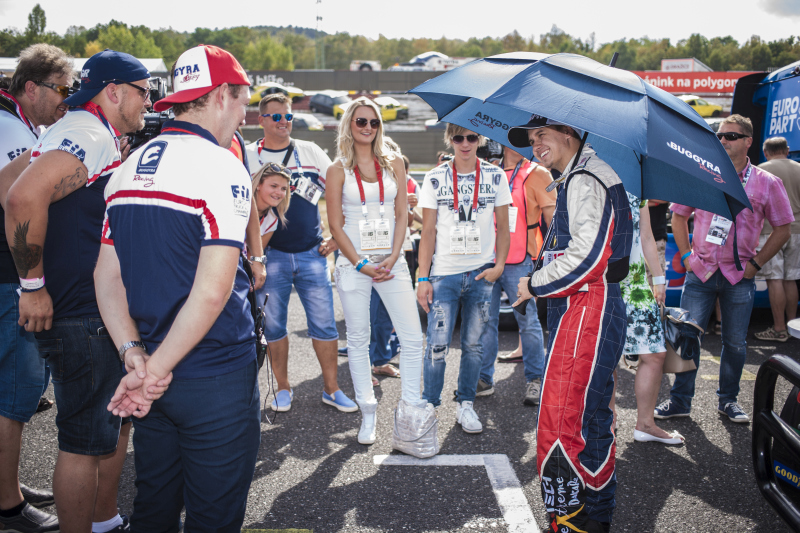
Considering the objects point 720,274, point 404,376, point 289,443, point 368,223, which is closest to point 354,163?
point 368,223

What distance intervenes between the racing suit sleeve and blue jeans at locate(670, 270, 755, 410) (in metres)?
2.09

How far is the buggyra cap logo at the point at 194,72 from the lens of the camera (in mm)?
1793

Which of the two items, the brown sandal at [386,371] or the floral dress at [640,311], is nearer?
the floral dress at [640,311]

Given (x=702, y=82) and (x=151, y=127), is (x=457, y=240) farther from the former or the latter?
(x=702, y=82)

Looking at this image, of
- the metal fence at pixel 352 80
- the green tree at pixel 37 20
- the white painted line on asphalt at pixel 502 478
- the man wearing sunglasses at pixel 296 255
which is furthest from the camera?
the green tree at pixel 37 20

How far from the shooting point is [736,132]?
4074 mm

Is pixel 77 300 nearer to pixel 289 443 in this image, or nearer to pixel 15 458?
pixel 15 458

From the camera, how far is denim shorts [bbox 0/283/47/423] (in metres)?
2.73

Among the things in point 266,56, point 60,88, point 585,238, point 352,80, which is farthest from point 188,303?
point 266,56

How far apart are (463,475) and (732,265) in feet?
7.95

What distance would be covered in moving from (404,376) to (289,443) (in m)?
0.90

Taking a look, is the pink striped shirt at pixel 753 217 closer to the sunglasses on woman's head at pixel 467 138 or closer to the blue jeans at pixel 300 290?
the sunglasses on woman's head at pixel 467 138

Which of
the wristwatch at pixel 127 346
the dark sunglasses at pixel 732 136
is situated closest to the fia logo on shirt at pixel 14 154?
the wristwatch at pixel 127 346

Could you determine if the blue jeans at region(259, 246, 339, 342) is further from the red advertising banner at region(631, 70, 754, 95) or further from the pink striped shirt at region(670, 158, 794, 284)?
the red advertising banner at region(631, 70, 754, 95)
